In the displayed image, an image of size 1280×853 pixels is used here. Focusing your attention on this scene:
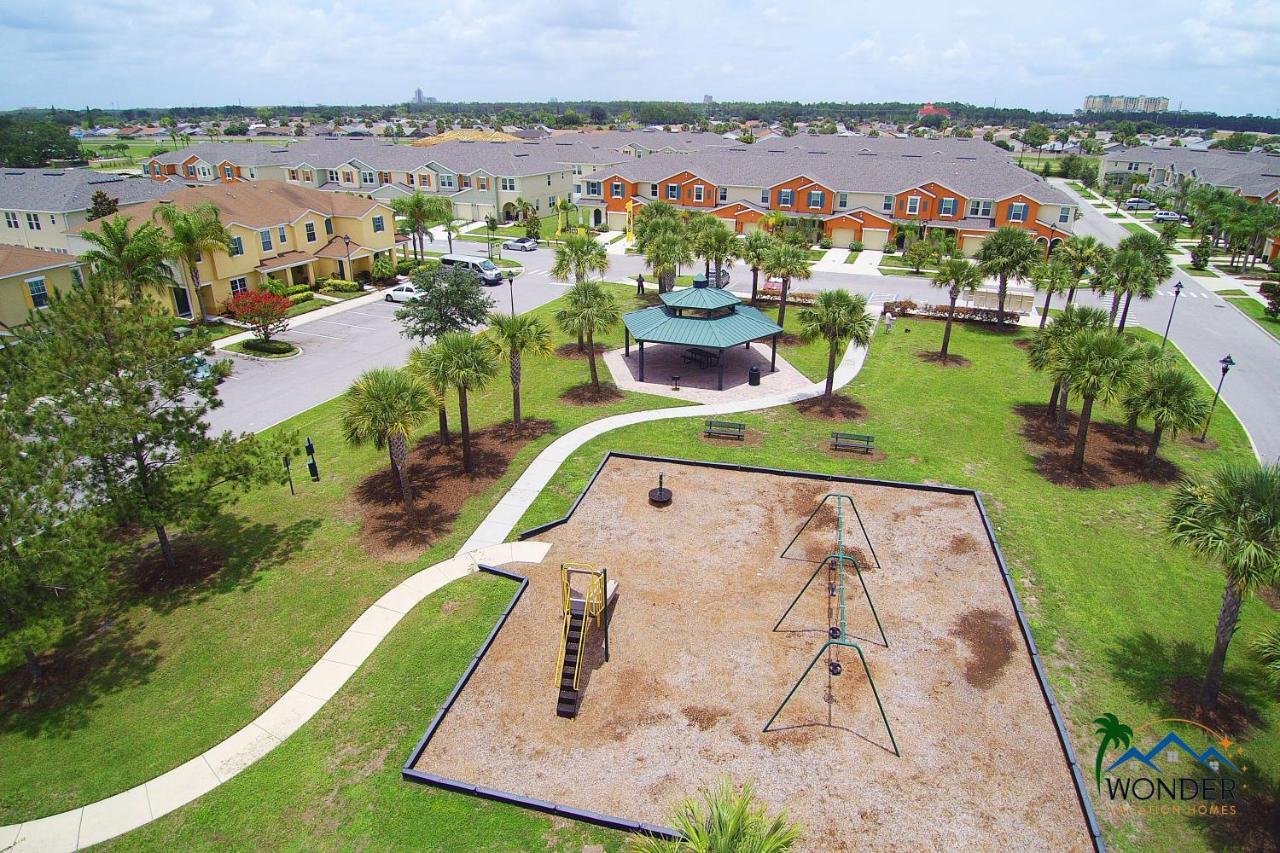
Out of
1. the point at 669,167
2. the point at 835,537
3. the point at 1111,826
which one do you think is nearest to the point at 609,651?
the point at 835,537

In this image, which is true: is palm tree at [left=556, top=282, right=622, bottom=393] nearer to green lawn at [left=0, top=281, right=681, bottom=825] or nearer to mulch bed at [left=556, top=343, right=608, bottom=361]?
mulch bed at [left=556, top=343, right=608, bottom=361]

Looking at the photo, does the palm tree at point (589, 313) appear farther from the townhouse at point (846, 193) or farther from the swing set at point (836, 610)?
the townhouse at point (846, 193)

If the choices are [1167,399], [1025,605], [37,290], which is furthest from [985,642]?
[37,290]

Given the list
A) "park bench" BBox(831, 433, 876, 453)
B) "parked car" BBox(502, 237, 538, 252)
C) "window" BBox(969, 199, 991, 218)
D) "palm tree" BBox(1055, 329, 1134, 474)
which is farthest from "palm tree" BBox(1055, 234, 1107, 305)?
"parked car" BBox(502, 237, 538, 252)

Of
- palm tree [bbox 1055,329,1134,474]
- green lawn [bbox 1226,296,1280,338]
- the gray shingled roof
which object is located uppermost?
the gray shingled roof

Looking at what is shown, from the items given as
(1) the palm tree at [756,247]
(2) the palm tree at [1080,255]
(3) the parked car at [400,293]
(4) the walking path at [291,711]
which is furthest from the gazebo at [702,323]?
(3) the parked car at [400,293]

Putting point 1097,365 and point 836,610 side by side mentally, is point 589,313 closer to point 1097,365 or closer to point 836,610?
point 836,610

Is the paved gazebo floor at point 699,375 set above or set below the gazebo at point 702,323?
below
